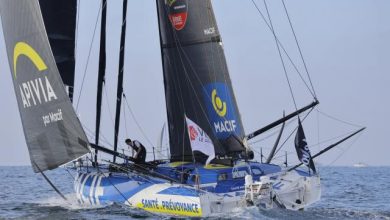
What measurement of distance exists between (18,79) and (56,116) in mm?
1550

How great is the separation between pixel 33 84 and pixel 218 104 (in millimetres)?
6129

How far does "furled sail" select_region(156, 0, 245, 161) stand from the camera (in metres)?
20.7

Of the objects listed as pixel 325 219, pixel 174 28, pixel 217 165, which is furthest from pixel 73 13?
pixel 325 219

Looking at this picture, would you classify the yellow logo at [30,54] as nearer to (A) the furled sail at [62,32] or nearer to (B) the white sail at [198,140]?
(B) the white sail at [198,140]

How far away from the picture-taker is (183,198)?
16078mm

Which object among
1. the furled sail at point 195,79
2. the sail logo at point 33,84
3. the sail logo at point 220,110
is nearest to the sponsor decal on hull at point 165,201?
the sail logo at point 33,84

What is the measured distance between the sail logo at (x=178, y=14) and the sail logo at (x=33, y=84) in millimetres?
5663

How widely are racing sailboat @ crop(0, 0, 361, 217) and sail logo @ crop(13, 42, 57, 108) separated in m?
0.02

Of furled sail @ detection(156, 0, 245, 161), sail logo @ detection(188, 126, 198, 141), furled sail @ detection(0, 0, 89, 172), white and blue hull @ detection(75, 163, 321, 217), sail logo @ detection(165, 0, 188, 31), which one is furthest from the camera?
sail logo @ detection(165, 0, 188, 31)

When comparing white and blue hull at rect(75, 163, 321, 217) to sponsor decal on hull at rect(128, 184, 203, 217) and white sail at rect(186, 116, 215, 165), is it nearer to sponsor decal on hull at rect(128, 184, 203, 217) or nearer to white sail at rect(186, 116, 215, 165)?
sponsor decal on hull at rect(128, 184, 203, 217)

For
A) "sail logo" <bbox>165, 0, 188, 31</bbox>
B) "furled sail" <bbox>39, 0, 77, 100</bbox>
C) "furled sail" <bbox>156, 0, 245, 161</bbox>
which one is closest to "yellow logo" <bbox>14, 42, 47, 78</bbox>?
"furled sail" <bbox>39, 0, 77, 100</bbox>

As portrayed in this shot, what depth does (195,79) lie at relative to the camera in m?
20.9

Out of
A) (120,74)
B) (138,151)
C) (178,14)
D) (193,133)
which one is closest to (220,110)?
(138,151)

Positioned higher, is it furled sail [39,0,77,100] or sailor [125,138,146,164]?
furled sail [39,0,77,100]
